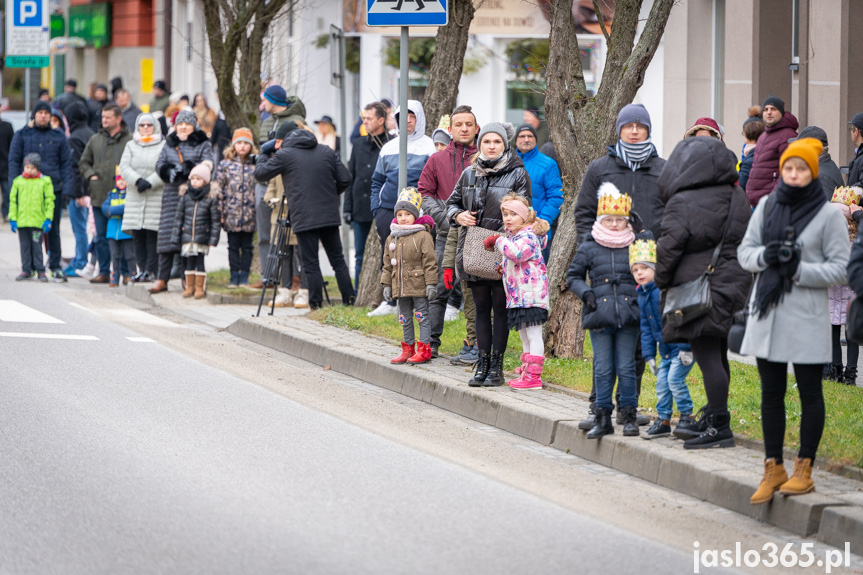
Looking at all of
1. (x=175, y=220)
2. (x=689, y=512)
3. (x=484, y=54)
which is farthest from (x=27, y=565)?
(x=484, y=54)

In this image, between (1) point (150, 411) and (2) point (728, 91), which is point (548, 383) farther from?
(2) point (728, 91)

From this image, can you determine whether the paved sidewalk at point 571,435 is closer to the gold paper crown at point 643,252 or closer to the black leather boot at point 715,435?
the black leather boot at point 715,435

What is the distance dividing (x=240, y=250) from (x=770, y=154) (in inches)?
272

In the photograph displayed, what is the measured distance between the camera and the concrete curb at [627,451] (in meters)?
6.55

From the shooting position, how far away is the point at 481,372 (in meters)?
9.97

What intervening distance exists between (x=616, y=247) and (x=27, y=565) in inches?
160

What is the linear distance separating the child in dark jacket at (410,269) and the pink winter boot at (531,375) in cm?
125

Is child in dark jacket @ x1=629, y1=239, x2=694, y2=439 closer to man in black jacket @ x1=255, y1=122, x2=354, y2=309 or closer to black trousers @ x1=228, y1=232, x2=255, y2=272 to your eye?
man in black jacket @ x1=255, y1=122, x2=354, y2=309

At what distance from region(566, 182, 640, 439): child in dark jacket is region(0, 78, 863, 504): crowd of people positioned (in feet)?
0.04

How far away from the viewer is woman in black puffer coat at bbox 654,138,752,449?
7655mm

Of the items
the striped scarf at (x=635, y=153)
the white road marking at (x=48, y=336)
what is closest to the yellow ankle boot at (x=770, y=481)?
the striped scarf at (x=635, y=153)

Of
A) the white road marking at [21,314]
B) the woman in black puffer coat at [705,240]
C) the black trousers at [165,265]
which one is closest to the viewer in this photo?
the woman in black puffer coat at [705,240]

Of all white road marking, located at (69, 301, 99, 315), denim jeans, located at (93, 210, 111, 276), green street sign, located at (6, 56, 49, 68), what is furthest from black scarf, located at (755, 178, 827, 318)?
green street sign, located at (6, 56, 49, 68)

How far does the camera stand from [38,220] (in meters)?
17.6
